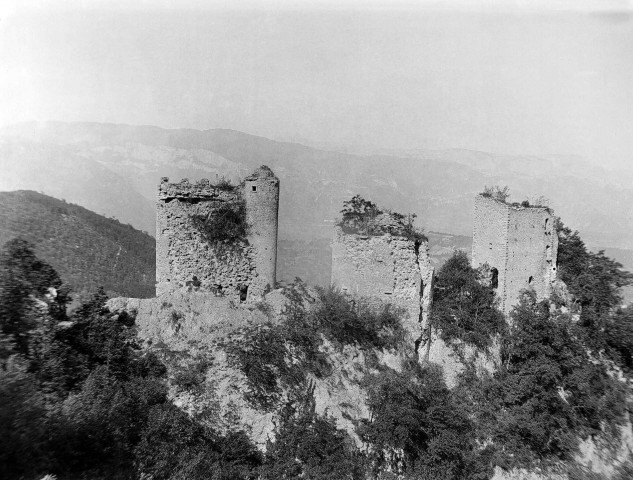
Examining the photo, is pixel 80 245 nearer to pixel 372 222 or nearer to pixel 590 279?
pixel 372 222

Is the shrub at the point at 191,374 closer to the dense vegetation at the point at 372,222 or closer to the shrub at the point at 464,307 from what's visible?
the dense vegetation at the point at 372,222

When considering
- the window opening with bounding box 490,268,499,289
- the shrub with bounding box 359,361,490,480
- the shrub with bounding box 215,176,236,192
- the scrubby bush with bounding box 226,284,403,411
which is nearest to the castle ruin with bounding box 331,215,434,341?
the scrubby bush with bounding box 226,284,403,411

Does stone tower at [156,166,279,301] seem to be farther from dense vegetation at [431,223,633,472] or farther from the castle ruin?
dense vegetation at [431,223,633,472]

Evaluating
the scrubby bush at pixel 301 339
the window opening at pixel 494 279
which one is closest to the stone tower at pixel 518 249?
the window opening at pixel 494 279

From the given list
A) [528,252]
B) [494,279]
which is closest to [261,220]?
[494,279]

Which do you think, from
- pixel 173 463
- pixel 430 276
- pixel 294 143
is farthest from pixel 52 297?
pixel 294 143

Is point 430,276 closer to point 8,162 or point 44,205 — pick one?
point 44,205
